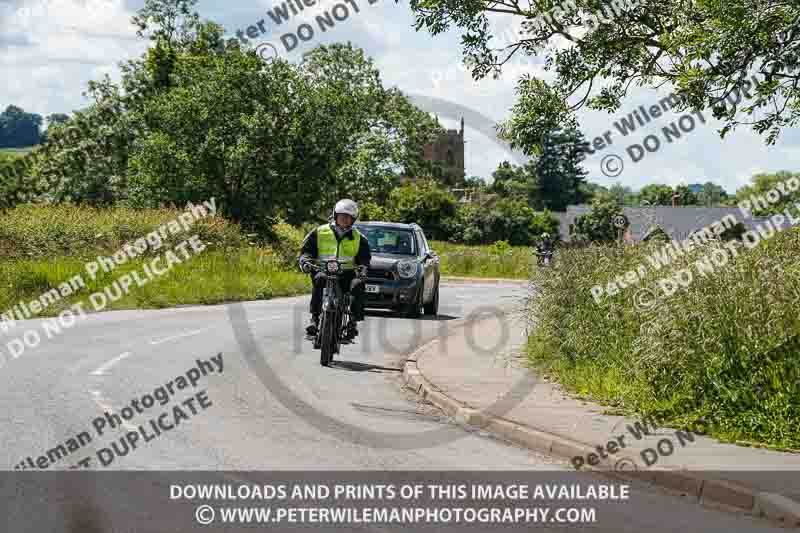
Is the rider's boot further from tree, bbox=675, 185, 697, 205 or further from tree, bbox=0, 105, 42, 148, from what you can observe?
tree, bbox=0, 105, 42, 148

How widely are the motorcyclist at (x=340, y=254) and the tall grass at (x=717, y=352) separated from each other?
3.26 m

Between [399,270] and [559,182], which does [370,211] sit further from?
[559,182]

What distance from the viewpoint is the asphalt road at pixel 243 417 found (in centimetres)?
761

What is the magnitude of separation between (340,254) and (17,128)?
582 feet

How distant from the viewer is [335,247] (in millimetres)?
14047

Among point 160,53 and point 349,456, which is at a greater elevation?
point 160,53

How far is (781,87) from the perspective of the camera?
45.4 ft

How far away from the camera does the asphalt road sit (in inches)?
299

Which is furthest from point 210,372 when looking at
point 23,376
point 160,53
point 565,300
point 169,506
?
point 160,53

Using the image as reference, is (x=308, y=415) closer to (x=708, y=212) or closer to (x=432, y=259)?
(x=432, y=259)

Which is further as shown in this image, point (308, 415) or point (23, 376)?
point (23, 376)

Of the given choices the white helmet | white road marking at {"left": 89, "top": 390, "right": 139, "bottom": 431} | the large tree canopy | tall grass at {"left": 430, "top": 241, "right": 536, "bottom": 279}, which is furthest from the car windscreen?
tall grass at {"left": 430, "top": 241, "right": 536, "bottom": 279}

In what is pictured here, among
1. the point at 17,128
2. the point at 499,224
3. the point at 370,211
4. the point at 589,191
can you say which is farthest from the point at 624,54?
the point at 17,128

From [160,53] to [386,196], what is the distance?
71.9ft
